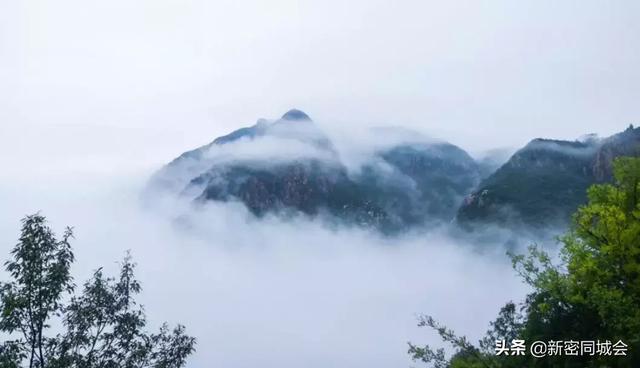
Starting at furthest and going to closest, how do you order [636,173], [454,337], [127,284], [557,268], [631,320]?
1. [557,268]
2. [636,173]
3. [127,284]
4. [454,337]
5. [631,320]

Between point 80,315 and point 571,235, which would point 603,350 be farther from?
point 80,315

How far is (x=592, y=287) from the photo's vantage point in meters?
20.2

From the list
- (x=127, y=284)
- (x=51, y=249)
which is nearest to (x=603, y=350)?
(x=127, y=284)

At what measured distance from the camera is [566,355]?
20109mm

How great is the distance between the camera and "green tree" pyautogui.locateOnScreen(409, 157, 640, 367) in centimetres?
1844

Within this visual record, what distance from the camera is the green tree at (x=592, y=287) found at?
1844 centimetres

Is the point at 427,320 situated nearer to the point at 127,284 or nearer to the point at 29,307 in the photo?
the point at 127,284

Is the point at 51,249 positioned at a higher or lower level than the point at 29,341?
higher

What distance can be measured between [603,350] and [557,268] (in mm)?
5096

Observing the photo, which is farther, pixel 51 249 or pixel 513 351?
pixel 513 351

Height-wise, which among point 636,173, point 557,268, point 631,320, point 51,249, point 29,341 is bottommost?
point 29,341

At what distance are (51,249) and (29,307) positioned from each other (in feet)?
6.40

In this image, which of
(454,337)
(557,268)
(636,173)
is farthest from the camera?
(557,268)

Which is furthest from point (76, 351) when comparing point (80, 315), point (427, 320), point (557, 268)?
point (557, 268)
